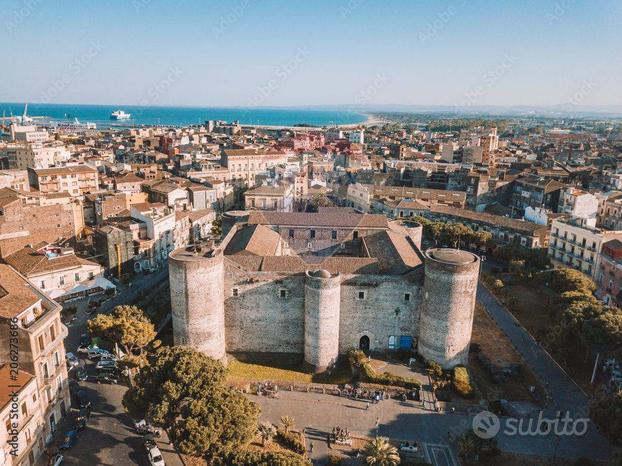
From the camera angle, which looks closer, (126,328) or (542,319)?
(126,328)

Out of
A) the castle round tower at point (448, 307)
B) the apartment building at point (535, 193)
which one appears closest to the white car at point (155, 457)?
the castle round tower at point (448, 307)

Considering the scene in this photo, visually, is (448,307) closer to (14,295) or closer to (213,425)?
(213,425)

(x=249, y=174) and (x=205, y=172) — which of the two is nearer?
(x=205, y=172)

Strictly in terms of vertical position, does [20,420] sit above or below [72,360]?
above

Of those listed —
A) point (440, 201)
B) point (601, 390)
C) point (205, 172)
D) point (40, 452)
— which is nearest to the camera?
point (40, 452)

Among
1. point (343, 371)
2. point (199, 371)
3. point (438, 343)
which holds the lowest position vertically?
point (343, 371)

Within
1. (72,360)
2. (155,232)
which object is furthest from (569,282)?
(155,232)

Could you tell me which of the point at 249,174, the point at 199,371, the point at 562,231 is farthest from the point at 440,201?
the point at 199,371

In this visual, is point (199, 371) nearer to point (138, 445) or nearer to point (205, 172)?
point (138, 445)
